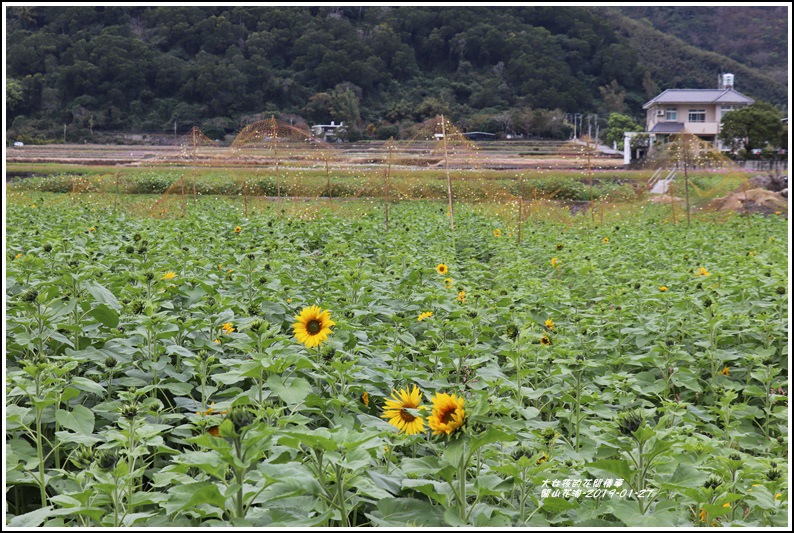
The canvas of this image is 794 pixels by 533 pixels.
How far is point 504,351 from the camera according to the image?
7.41 ft

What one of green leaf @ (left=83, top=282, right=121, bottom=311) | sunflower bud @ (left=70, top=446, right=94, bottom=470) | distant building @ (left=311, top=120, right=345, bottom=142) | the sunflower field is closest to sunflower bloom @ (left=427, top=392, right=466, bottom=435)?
the sunflower field

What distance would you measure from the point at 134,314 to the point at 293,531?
1.55m

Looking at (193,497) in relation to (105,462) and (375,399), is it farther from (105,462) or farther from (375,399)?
(375,399)

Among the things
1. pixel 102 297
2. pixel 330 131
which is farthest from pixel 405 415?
pixel 330 131

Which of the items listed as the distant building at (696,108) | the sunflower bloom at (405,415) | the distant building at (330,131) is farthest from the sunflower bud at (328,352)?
the distant building at (696,108)

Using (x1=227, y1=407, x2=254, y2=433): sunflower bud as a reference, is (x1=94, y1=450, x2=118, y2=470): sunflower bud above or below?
below

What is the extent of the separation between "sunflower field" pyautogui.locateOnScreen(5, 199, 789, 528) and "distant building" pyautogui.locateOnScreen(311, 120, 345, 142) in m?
29.1

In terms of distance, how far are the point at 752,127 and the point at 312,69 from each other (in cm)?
2211

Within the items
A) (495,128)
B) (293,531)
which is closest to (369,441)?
(293,531)

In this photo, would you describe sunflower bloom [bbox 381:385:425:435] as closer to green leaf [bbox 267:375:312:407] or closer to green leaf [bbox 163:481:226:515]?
green leaf [bbox 267:375:312:407]

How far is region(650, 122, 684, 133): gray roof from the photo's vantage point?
3889 centimetres

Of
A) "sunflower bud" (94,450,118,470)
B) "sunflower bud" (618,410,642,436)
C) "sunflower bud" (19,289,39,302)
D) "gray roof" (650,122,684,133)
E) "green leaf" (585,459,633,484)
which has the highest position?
"gray roof" (650,122,684,133)

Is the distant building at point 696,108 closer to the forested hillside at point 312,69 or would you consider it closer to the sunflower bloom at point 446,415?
the forested hillside at point 312,69

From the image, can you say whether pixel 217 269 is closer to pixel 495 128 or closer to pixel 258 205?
pixel 258 205
